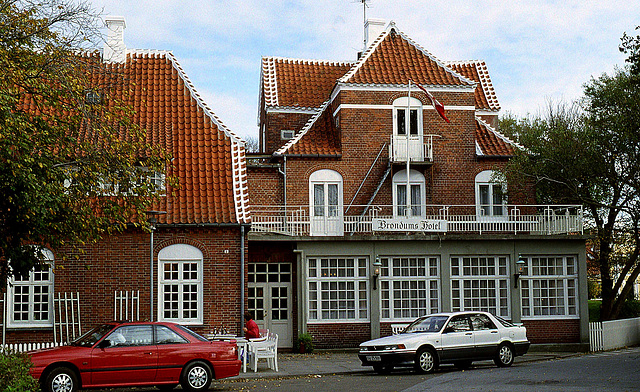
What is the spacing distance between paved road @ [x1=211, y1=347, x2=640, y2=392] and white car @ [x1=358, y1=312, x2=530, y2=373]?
358 millimetres

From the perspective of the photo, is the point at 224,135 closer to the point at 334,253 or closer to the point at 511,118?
the point at 334,253

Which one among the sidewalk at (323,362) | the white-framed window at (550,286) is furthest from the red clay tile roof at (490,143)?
the sidewalk at (323,362)

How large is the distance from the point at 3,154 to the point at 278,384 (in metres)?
7.51

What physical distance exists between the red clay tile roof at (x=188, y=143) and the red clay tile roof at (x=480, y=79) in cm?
1264

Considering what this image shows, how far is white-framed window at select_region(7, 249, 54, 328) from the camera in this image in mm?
23641

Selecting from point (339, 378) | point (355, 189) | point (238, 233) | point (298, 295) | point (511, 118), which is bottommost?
point (339, 378)

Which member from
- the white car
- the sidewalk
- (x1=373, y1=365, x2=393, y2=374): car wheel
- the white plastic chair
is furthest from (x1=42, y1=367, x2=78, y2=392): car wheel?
(x1=373, y1=365, x2=393, y2=374): car wheel

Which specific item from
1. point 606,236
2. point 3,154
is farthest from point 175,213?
point 606,236

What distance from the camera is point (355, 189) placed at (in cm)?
2967

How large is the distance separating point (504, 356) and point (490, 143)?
12.3 meters

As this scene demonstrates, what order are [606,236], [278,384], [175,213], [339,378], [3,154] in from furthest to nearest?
[606,236] → [175,213] → [339,378] → [278,384] → [3,154]

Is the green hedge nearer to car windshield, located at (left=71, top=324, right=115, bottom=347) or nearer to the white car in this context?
car windshield, located at (left=71, top=324, right=115, bottom=347)

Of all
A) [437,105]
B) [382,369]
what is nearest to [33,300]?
[382,369]

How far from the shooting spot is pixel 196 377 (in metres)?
16.1
